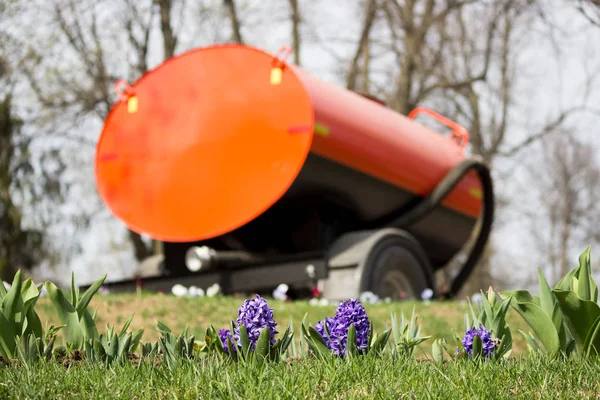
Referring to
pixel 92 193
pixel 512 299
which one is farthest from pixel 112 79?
pixel 512 299

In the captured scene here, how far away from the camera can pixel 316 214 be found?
26.9ft

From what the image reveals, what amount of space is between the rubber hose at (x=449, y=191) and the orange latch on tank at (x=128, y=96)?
3041 mm

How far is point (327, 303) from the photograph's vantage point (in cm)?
768

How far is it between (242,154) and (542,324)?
4622 millimetres

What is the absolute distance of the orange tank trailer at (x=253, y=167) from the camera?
7.64 meters

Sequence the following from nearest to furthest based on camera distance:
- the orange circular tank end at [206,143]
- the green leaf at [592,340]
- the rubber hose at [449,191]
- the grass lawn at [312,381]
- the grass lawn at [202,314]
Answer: the grass lawn at [312,381], the green leaf at [592,340], the grass lawn at [202,314], the orange circular tank end at [206,143], the rubber hose at [449,191]

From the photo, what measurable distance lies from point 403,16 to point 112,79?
628cm

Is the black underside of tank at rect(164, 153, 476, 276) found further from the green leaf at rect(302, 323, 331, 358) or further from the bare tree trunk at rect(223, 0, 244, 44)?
the bare tree trunk at rect(223, 0, 244, 44)

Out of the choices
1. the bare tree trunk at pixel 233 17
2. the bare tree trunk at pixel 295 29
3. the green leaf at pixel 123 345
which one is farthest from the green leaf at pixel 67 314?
the bare tree trunk at pixel 295 29

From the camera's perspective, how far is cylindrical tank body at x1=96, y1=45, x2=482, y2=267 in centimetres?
762

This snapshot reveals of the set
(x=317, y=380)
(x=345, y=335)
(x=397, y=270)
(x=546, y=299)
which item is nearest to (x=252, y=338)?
(x=345, y=335)

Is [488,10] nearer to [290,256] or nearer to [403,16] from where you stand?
[403,16]

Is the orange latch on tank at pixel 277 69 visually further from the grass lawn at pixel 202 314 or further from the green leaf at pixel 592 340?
the green leaf at pixel 592 340

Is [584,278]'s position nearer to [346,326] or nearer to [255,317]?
[346,326]
